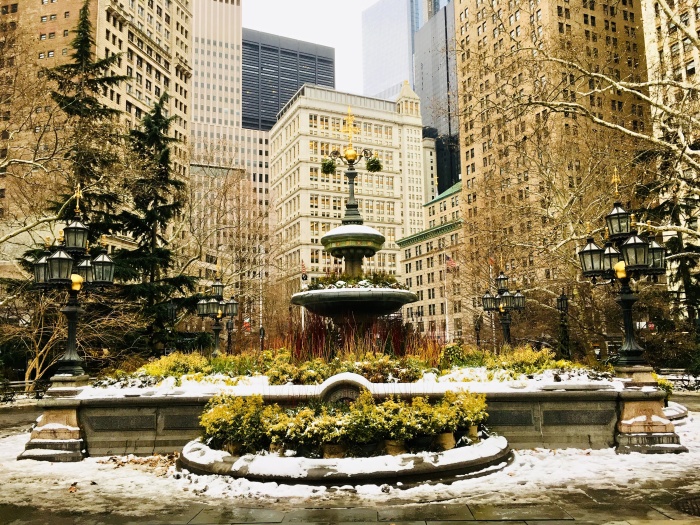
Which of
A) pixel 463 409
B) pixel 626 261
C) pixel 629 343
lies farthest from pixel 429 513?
pixel 626 261

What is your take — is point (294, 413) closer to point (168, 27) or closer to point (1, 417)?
point (1, 417)

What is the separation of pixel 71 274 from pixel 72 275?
159mm

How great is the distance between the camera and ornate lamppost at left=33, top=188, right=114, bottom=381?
38.0 ft

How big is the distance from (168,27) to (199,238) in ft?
238

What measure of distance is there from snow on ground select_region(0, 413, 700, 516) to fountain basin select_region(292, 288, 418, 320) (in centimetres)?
531

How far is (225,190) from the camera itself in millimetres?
34844

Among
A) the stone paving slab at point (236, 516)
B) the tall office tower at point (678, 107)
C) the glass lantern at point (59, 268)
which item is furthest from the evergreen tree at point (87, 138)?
the tall office tower at point (678, 107)

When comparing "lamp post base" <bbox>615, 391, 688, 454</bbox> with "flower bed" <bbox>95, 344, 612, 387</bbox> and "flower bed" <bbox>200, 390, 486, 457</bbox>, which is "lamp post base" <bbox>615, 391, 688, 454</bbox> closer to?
"flower bed" <bbox>95, 344, 612, 387</bbox>

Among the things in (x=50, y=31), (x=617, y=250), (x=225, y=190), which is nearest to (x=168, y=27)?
(x=50, y=31)

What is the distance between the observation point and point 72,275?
12.1m

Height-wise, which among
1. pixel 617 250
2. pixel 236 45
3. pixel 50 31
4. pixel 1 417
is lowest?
pixel 1 417

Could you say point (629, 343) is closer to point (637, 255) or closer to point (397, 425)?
point (637, 255)

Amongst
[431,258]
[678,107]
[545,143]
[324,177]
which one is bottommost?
[678,107]

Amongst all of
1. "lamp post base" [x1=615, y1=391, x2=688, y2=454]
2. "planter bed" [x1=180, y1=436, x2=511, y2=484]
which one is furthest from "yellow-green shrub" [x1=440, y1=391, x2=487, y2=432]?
Answer: "lamp post base" [x1=615, y1=391, x2=688, y2=454]
